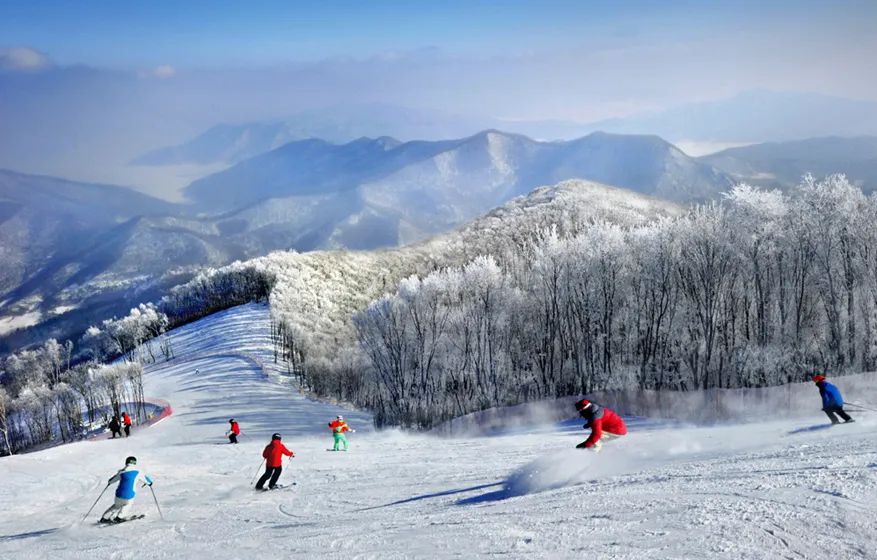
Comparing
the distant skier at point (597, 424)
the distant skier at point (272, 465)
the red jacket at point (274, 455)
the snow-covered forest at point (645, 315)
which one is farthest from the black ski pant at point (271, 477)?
the snow-covered forest at point (645, 315)

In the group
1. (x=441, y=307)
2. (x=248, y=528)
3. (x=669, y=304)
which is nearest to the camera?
(x=248, y=528)

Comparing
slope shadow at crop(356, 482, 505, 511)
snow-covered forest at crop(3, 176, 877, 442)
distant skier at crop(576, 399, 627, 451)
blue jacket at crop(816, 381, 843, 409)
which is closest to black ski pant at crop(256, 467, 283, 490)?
slope shadow at crop(356, 482, 505, 511)

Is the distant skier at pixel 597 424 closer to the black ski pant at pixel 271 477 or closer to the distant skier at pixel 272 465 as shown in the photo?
the distant skier at pixel 272 465

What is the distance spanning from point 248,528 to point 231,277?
150 m

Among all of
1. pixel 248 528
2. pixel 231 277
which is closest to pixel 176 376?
pixel 248 528

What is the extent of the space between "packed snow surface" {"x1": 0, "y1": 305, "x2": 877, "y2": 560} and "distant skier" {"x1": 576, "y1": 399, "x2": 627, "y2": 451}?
36 cm

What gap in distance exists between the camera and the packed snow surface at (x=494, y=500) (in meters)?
9.99

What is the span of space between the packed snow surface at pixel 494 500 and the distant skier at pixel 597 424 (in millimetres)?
362

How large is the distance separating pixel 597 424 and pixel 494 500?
4315mm

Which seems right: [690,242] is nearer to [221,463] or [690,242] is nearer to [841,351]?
[841,351]

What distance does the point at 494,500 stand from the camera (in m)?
14.1

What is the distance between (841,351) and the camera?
47.9 metres

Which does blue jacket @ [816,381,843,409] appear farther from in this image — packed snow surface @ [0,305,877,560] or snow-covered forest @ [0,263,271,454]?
snow-covered forest @ [0,263,271,454]

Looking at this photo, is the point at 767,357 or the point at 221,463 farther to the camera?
the point at 767,357
